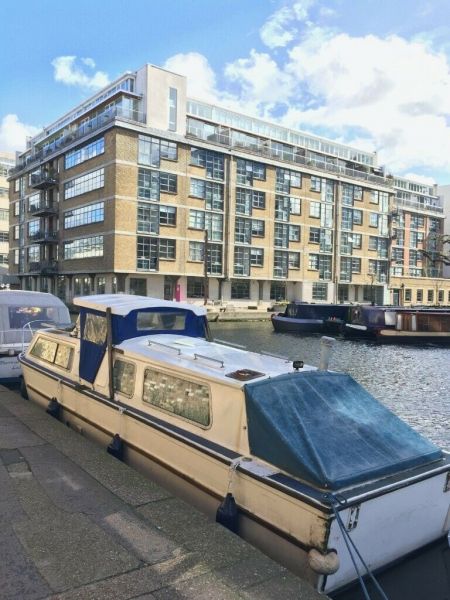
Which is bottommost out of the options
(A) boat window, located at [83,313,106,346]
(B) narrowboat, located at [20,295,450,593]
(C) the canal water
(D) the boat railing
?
(C) the canal water

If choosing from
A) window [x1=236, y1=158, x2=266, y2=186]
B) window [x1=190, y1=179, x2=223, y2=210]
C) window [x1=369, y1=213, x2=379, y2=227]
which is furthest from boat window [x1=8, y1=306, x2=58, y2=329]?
window [x1=369, y1=213, x2=379, y2=227]

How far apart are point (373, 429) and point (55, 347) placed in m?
6.79

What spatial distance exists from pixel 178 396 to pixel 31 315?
918 cm

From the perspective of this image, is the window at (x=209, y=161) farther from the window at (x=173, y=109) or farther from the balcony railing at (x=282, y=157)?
the window at (x=173, y=109)

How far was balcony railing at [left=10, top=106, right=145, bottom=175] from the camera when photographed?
4594 centimetres

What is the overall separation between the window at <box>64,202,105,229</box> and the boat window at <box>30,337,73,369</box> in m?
38.1

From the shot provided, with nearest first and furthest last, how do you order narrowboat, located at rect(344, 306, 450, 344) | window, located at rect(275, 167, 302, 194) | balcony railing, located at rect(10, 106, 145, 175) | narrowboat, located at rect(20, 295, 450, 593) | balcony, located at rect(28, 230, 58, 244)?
narrowboat, located at rect(20, 295, 450, 593) → narrowboat, located at rect(344, 306, 450, 344) → balcony railing, located at rect(10, 106, 145, 175) → balcony, located at rect(28, 230, 58, 244) → window, located at rect(275, 167, 302, 194)

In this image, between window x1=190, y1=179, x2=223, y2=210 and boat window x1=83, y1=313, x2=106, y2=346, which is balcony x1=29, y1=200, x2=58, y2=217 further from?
boat window x1=83, y1=313, x2=106, y2=346

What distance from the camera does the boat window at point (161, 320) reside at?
809cm

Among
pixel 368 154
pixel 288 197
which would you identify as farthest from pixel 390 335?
pixel 368 154

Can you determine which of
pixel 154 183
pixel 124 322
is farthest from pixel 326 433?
pixel 154 183

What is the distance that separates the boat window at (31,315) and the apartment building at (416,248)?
62.4 meters

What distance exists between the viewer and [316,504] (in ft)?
13.9

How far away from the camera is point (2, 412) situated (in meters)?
9.47
